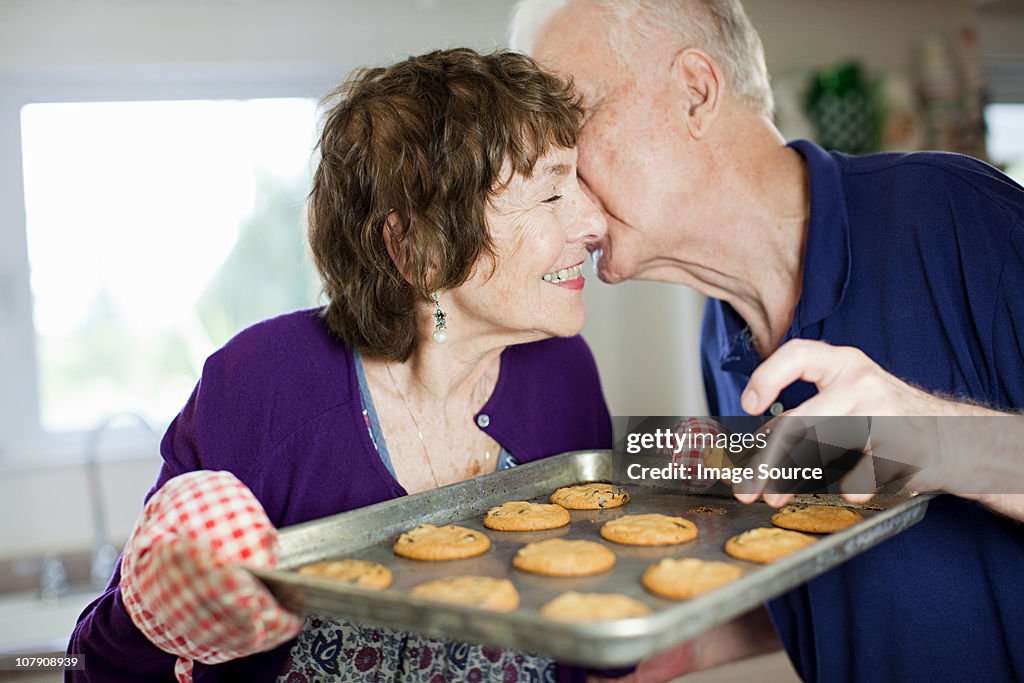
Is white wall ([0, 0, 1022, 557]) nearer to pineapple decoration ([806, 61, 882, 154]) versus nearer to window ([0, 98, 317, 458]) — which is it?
window ([0, 98, 317, 458])

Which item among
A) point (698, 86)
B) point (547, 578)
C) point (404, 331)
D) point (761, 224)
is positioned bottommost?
point (547, 578)

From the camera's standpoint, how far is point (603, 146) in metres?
1.51

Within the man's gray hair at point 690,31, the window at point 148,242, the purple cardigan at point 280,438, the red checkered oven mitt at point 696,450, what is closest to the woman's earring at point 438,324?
the purple cardigan at point 280,438

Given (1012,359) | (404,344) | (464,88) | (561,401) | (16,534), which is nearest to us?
(1012,359)

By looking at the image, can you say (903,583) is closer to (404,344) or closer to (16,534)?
(404,344)

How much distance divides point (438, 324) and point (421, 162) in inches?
9.9

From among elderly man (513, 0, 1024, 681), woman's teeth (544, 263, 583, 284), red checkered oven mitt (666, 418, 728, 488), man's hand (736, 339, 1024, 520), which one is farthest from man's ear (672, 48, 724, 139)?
man's hand (736, 339, 1024, 520)

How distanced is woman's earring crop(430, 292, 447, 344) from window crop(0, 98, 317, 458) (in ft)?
5.88

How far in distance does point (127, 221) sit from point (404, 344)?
6.81 feet

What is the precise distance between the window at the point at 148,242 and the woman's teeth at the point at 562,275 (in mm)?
1855

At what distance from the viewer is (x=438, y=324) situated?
1.44m

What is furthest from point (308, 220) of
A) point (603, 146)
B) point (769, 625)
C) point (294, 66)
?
point (294, 66)

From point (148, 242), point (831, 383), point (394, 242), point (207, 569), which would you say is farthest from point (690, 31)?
point (148, 242)

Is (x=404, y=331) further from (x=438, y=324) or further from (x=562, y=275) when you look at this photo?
(x=562, y=275)
